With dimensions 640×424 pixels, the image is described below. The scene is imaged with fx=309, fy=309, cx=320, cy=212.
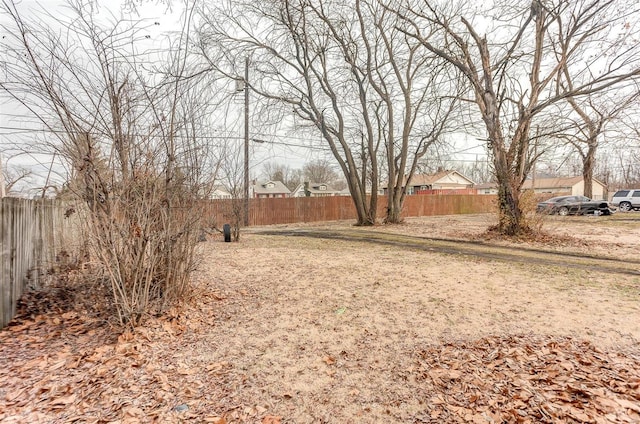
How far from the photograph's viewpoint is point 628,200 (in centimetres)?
2133

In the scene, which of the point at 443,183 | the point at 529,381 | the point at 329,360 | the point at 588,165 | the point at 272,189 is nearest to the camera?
the point at 529,381

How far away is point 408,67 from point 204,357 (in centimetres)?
1339

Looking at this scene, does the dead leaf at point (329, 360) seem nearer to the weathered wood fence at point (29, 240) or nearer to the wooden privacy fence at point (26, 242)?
the weathered wood fence at point (29, 240)

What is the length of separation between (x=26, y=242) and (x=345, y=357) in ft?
12.7

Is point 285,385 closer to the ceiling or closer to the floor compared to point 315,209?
closer to the floor

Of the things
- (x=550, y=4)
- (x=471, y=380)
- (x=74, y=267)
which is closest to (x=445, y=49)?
(x=550, y=4)

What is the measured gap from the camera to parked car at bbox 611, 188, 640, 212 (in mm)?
21031

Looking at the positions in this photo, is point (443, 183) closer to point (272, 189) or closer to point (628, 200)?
point (628, 200)

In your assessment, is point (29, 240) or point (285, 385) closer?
point (285, 385)

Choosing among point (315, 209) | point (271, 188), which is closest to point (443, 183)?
point (271, 188)

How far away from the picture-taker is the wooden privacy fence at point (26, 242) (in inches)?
124

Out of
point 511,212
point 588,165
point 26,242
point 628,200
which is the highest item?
point 588,165

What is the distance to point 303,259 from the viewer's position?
248 inches

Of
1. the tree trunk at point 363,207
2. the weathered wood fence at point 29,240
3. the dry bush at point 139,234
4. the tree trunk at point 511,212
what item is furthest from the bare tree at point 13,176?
the tree trunk at point 363,207
